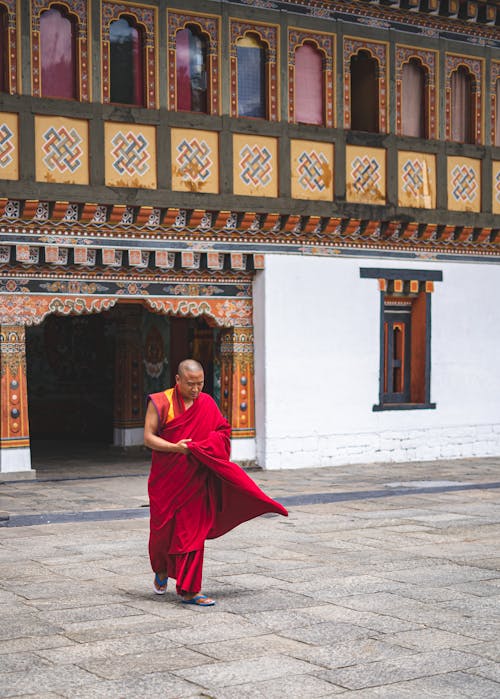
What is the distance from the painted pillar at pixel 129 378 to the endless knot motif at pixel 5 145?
4.40 meters

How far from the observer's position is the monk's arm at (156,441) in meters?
6.36

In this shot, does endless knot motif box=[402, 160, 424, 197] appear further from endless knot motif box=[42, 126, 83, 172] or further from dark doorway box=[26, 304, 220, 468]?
dark doorway box=[26, 304, 220, 468]

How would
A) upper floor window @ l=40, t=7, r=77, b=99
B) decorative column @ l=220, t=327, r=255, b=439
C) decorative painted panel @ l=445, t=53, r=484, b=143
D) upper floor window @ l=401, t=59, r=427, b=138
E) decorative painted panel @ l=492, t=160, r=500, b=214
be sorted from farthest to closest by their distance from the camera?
decorative painted panel @ l=492, t=160, r=500, b=214
decorative painted panel @ l=445, t=53, r=484, b=143
upper floor window @ l=401, t=59, r=427, b=138
decorative column @ l=220, t=327, r=255, b=439
upper floor window @ l=40, t=7, r=77, b=99

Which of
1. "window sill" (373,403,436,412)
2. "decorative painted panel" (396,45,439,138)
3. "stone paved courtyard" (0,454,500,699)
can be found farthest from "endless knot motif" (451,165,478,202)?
"stone paved courtyard" (0,454,500,699)

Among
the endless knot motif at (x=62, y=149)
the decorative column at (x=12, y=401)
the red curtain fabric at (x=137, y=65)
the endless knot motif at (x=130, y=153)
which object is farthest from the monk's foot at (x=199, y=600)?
the red curtain fabric at (x=137, y=65)

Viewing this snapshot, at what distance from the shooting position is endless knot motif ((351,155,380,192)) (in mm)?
14477

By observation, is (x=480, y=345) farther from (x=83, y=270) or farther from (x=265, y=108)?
(x=83, y=270)

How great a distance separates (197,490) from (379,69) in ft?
31.8

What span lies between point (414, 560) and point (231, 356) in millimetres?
6586

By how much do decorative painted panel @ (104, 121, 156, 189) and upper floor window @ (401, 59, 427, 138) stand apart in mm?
3912

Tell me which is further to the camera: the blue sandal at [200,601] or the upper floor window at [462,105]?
the upper floor window at [462,105]

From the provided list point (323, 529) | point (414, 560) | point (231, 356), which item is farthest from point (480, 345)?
point (414, 560)

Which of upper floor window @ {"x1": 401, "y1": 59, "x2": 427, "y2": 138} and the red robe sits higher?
upper floor window @ {"x1": 401, "y1": 59, "x2": 427, "y2": 138}

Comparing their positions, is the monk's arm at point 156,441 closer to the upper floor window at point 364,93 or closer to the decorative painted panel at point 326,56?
the decorative painted panel at point 326,56
